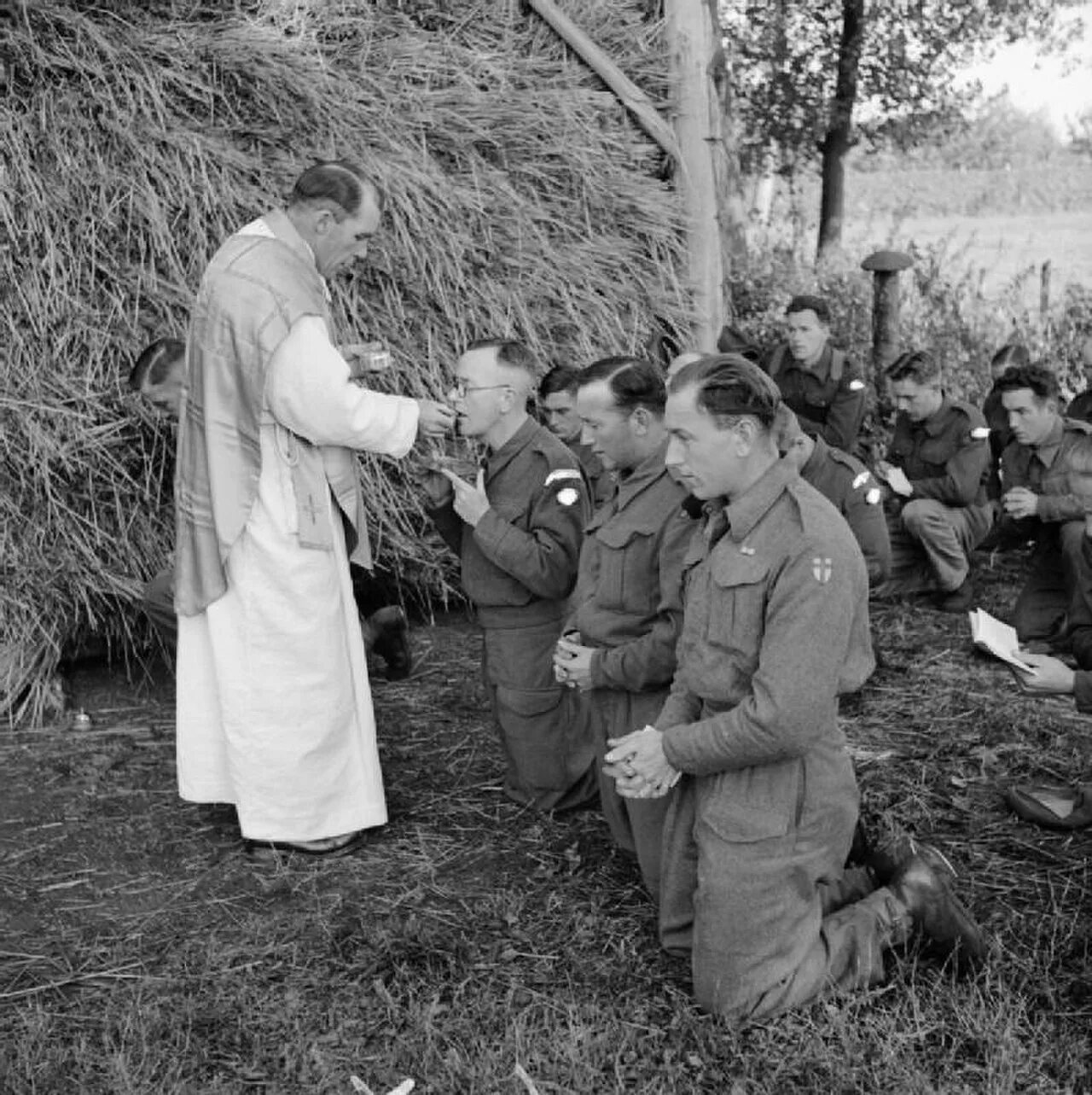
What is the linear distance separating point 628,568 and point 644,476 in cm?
28

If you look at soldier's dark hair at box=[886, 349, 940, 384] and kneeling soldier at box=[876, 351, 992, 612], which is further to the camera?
soldier's dark hair at box=[886, 349, 940, 384]

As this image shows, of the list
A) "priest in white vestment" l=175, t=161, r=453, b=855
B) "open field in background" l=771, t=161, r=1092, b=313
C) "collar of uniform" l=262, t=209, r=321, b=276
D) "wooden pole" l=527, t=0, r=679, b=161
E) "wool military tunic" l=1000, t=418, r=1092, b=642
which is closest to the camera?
"priest in white vestment" l=175, t=161, r=453, b=855

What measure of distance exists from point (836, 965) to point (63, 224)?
4.57 m

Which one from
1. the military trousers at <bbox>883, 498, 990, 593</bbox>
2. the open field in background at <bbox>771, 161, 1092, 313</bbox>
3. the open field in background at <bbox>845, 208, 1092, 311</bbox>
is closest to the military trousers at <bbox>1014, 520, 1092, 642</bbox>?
the military trousers at <bbox>883, 498, 990, 593</bbox>

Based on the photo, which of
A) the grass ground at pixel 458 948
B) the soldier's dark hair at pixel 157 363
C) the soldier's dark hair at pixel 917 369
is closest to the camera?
the grass ground at pixel 458 948

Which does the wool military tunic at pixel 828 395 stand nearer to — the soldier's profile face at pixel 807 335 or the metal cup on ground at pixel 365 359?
the soldier's profile face at pixel 807 335

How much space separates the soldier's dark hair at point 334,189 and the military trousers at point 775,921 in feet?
7.28

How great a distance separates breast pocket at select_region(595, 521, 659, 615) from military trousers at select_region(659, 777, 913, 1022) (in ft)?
2.38

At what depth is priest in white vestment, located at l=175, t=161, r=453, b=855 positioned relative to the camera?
15.6 feet

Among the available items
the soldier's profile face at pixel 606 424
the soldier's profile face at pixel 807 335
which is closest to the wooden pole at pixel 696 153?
the soldier's profile face at pixel 807 335

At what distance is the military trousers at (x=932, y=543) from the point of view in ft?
26.3

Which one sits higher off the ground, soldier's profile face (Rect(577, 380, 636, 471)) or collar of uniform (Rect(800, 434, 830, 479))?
soldier's profile face (Rect(577, 380, 636, 471))

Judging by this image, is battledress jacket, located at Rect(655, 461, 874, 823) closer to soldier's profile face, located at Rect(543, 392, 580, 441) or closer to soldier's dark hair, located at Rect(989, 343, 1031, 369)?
soldier's profile face, located at Rect(543, 392, 580, 441)

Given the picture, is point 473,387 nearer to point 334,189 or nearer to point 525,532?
point 525,532
